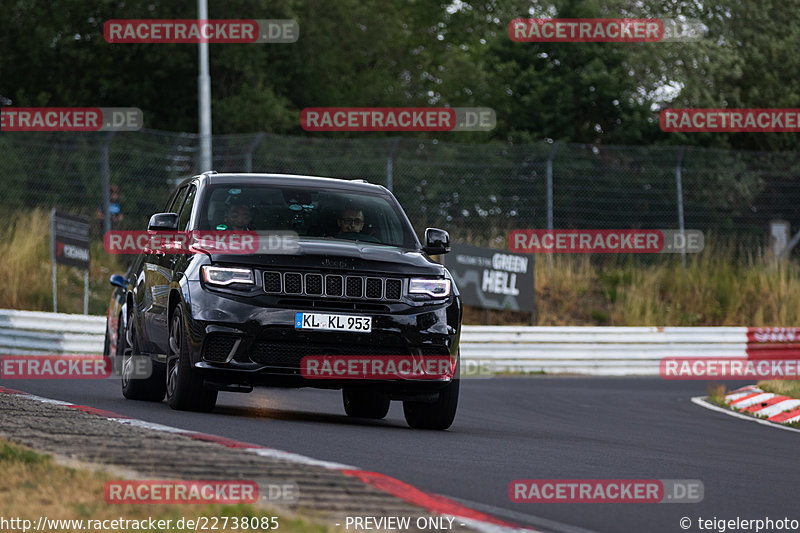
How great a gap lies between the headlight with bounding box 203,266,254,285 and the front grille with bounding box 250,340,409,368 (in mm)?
439

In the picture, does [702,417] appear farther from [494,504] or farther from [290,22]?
[290,22]

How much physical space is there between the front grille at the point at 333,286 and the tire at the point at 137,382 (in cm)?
201

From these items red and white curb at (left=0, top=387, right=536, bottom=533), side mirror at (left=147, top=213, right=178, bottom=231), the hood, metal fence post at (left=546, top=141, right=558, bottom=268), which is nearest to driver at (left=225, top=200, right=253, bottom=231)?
side mirror at (left=147, top=213, right=178, bottom=231)

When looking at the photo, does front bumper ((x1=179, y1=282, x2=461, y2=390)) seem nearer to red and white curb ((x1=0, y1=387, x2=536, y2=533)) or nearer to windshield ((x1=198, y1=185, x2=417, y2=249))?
windshield ((x1=198, y1=185, x2=417, y2=249))

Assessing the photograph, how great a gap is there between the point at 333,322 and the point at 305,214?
49.1 inches

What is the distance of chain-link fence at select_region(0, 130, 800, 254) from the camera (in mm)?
26359

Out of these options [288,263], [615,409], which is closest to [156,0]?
[615,409]

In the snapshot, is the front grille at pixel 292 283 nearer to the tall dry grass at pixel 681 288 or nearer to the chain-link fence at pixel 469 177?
the chain-link fence at pixel 469 177

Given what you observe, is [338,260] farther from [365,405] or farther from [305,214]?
[365,405]

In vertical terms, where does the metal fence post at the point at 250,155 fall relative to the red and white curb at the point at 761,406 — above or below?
above

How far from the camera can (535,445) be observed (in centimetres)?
1006

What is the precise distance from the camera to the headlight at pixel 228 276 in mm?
10211

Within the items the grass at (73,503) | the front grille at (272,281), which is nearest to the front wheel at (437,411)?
the front grille at (272,281)

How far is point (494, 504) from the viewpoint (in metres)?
6.82
